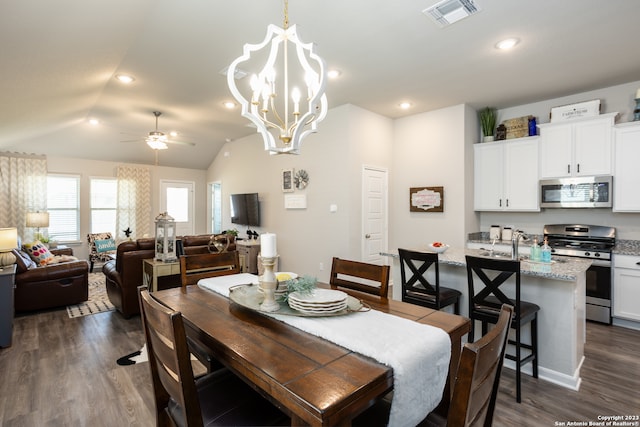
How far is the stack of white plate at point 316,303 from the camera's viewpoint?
4.94 feet

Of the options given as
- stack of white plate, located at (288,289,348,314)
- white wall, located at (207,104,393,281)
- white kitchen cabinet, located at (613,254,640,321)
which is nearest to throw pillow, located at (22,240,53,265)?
white wall, located at (207,104,393,281)

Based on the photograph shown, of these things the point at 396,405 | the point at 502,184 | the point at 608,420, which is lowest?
the point at 608,420

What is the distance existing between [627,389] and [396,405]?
2543 mm

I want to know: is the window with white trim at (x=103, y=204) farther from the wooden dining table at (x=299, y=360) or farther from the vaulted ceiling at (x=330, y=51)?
the wooden dining table at (x=299, y=360)

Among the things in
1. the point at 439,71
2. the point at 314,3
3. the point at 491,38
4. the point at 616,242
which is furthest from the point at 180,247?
the point at 616,242

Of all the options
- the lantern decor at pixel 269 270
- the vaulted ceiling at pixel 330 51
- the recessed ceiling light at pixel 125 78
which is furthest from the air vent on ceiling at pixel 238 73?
the lantern decor at pixel 269 270

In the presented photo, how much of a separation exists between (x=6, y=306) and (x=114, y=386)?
1.63 meters

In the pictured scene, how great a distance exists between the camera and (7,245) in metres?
3.25

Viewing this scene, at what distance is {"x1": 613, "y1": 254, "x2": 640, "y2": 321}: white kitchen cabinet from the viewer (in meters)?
3.56

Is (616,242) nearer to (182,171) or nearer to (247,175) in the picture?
(247,175)

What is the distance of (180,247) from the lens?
4145 millimetres

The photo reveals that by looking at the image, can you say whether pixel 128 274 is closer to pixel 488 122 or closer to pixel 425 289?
pixel 425 289

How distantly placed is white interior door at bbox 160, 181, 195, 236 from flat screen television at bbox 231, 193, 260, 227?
2.02 metres

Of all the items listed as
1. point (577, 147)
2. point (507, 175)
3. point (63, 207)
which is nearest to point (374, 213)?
point (507, 175)
